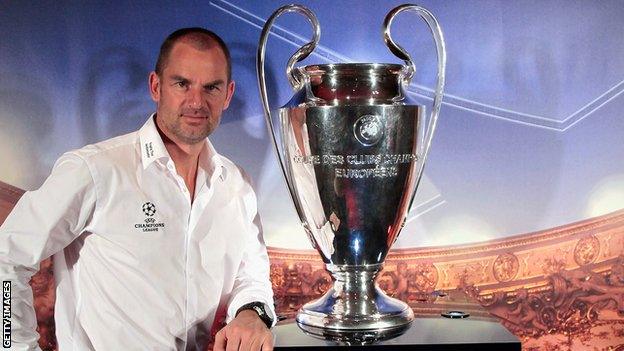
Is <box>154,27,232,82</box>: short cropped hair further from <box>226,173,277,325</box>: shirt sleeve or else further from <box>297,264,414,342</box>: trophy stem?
<box>297,264,414,342</box>: trophy stem

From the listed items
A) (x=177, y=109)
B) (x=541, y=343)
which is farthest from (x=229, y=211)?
(x=541, y=343)

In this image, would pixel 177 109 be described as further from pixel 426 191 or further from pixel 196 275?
pixel 426 191

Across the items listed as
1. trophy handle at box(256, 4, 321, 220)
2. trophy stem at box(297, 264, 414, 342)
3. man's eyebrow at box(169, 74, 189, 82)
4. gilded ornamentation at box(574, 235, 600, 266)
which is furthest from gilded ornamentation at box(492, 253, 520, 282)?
man's eyebrow at box(169, 74, 189, 82)

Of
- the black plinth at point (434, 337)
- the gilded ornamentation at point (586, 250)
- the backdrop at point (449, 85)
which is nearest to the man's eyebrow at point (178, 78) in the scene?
the backdrop at point (449, 85)

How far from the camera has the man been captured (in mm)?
1715

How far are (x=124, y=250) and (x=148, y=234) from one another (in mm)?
68

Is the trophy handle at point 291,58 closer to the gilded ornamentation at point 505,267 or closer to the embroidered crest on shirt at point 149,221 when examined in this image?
the embroidered crest on shirt at point 149,221

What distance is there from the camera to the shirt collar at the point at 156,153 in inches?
71.9

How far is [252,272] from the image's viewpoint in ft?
6.40

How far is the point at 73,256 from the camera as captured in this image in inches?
72.6

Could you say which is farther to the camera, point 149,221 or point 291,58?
point 149,221

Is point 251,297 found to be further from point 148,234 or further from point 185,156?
point 185,156

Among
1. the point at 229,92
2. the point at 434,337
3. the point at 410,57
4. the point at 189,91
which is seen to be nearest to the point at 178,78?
the point at 189,91

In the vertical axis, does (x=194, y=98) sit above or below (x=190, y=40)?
below
